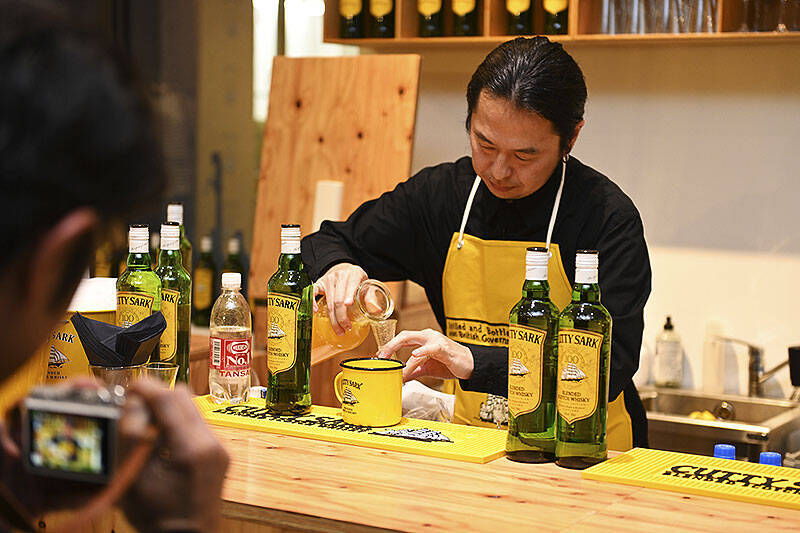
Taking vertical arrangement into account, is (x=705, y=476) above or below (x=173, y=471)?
below

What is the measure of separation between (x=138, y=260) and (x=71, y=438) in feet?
3.55

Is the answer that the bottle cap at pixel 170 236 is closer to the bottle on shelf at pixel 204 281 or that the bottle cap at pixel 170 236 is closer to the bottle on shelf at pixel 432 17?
the bottle on shelf at pixel 432 17

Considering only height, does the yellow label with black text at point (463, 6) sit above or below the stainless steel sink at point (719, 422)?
above

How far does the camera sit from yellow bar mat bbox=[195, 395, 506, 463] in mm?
1491

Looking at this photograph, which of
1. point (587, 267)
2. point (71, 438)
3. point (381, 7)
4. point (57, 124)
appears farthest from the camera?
point (381, 7)

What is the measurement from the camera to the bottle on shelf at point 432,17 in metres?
3.26

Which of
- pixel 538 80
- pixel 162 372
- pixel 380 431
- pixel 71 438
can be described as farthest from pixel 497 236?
pixel 71 438

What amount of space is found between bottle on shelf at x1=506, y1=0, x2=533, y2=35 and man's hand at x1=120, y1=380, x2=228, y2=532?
8.66 feet

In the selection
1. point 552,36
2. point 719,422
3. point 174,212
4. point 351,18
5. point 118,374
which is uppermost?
point 351,18

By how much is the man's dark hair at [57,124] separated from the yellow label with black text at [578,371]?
90 centimetres

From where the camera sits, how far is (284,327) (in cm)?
167

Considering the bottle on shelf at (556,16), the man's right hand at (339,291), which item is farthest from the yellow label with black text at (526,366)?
the bottle on shelf at (556,16)

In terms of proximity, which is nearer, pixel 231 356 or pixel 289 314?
pixel 289 314

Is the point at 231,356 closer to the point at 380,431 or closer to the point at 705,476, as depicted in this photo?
the point at 380,431
